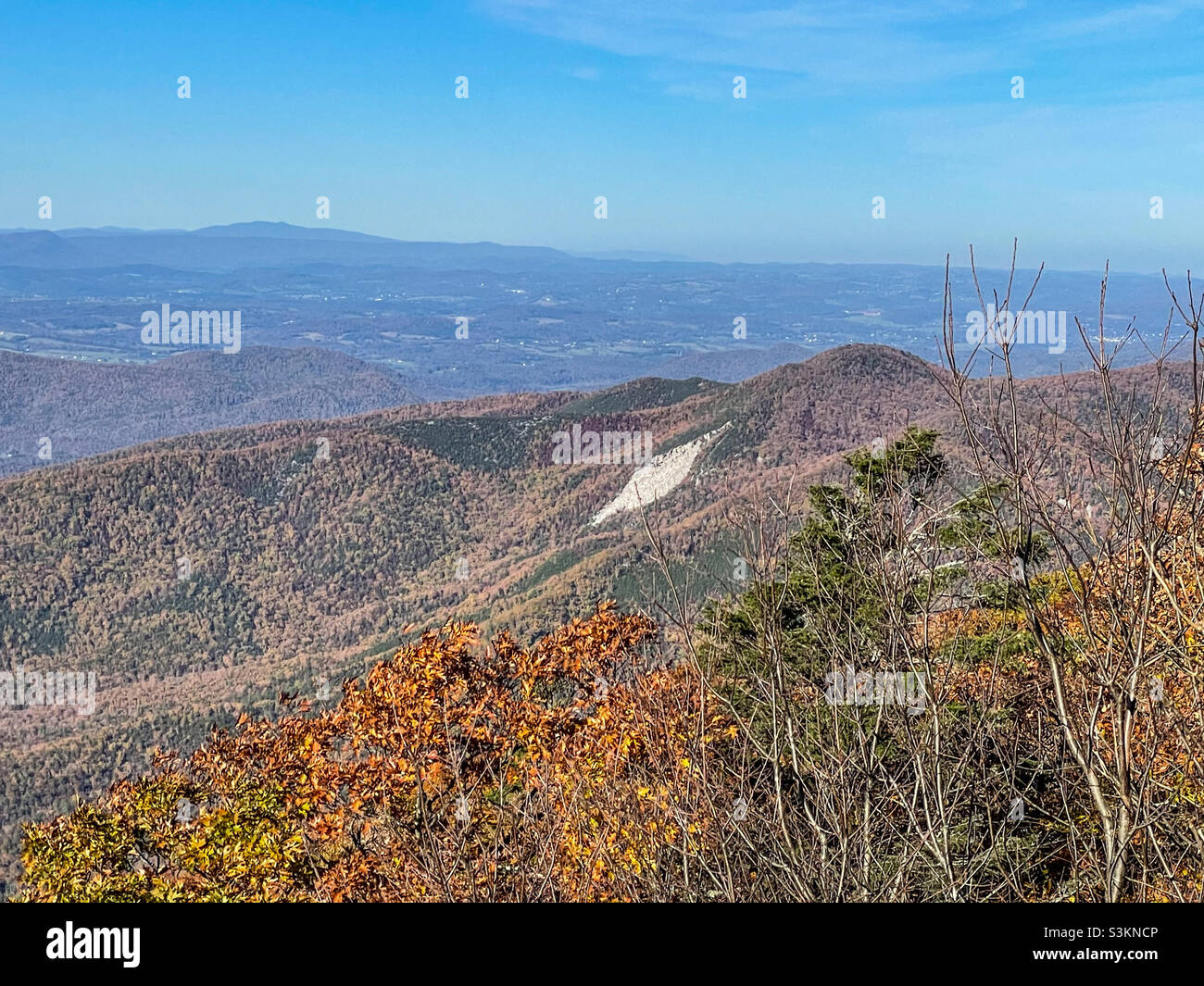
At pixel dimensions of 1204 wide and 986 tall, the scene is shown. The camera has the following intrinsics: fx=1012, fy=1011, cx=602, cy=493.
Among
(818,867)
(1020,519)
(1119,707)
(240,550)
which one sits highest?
(1020,519)

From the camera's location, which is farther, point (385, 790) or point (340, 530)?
point (340, 530)

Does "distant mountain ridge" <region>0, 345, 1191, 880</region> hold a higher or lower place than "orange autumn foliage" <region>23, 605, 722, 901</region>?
lower

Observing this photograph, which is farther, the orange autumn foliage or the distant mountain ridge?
the distant mountain ridge

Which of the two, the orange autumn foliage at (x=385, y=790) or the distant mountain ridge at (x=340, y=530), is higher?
the orange autumn foliage at (x=385, y=790)

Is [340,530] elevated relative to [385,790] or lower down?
lower down

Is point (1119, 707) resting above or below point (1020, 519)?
below

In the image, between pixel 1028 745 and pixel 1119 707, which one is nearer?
pixel 1119 707

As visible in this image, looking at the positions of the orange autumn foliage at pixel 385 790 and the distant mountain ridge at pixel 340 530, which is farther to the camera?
the distant mountain ridge at pixel 340 530

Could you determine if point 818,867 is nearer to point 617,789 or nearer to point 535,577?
point 617,789
